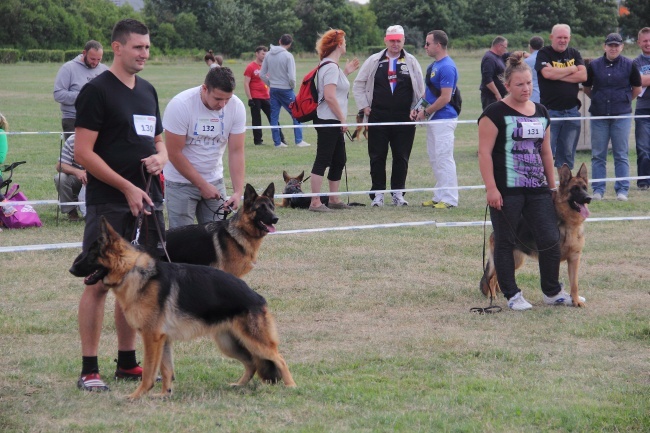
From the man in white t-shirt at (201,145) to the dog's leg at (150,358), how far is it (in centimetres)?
144

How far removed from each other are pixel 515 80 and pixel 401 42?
4648 millimetres

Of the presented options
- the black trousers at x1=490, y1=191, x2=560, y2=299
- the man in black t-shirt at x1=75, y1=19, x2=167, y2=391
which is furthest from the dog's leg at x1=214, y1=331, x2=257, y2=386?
the black trousers at x1=490, y1=191, x2=560, y2=299

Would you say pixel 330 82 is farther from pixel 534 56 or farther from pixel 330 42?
pixel 534 56

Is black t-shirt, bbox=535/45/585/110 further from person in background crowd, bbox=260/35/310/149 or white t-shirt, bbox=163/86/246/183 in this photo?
white t-shirt, bbox=163/86/246/183

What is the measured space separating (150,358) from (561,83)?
28.1 feet

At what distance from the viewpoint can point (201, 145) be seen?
235 inches

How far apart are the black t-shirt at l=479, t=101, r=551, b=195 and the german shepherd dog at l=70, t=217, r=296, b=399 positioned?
8.64 feet

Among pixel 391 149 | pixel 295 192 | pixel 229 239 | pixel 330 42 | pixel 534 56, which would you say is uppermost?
pixel 330 42

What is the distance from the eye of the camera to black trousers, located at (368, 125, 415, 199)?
11057 mm

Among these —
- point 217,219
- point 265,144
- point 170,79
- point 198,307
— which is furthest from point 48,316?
point 170,79

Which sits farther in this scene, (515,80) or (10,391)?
(515,80)

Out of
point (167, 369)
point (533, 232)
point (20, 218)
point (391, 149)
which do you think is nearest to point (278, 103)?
point (391, 149)

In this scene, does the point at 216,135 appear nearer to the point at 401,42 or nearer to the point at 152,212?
the point at 152,212

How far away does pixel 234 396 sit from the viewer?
15.7 feet
